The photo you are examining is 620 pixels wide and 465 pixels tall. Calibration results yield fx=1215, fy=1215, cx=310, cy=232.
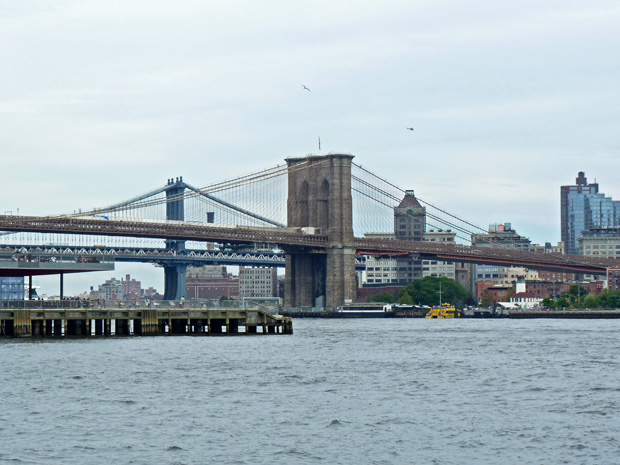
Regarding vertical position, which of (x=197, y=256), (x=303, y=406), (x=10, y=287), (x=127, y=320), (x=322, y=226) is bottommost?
(x=303, y=406)

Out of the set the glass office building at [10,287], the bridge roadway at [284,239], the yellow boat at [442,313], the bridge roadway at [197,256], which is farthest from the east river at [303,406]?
the glass office building at [10,287]

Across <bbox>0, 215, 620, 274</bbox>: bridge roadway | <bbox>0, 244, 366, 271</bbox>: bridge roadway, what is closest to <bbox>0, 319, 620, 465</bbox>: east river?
<bbox>0, 215, 620, 274</bbox>: bridge roadway

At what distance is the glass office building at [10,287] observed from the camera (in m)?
157

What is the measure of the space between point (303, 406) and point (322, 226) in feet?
331

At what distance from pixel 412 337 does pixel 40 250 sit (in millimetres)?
71415

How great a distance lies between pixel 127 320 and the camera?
63.5m

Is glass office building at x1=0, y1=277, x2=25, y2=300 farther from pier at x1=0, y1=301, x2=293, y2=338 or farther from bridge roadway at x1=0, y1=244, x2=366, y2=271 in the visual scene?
pier at x1=0, y1=301, x2=293, y2=338

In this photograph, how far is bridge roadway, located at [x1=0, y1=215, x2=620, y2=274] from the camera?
4033 inches

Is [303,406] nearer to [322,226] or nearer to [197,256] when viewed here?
[322,226]

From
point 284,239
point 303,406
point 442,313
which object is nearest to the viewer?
point 303,406

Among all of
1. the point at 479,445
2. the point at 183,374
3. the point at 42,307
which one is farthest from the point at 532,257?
the point at 479,445

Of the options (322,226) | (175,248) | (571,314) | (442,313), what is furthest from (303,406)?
(175,248)

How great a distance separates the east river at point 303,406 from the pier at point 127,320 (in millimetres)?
6164

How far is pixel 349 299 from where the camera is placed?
133250 mm
